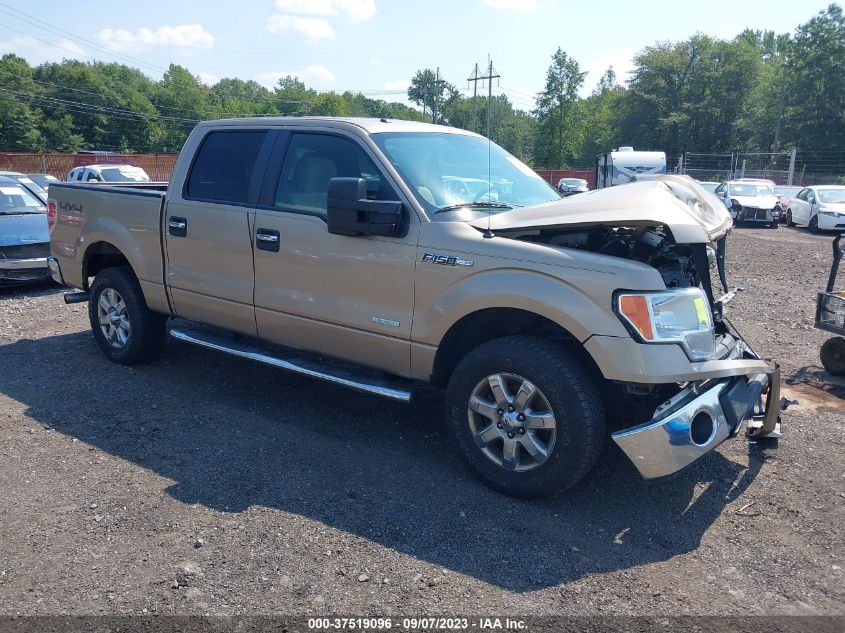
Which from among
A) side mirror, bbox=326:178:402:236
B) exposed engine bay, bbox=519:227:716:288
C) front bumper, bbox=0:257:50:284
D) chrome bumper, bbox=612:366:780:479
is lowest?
front bumper, bbox=0:257:50:284

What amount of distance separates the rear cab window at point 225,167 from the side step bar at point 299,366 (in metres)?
1.08

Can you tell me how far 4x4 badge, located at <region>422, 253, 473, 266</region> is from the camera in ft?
13.4

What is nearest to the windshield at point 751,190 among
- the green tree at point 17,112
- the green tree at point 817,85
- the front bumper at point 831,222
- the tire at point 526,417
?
the front bumper at point 831,222

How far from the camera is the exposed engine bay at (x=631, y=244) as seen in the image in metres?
4.09

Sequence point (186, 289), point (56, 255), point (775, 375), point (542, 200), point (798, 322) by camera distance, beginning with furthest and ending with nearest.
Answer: point (798, 322)
point (56, 255)
point (186, 289)
point (542, 200)
point (775, 375)

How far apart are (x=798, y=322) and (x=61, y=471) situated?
7.79m

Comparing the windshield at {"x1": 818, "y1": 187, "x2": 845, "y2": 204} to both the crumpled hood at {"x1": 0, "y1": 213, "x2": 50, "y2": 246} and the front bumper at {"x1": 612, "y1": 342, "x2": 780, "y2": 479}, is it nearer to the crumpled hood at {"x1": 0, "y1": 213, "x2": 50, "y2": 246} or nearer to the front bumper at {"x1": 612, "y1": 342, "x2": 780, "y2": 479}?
the front bumper at {"x1": 612, "y1": 342, "x2": 780, "y2": 479}

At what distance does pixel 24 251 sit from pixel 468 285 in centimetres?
793

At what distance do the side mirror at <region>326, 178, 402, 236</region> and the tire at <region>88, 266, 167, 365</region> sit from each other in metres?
2.64

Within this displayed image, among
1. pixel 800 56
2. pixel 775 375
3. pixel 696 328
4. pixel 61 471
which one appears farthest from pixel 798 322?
pixel 800 56

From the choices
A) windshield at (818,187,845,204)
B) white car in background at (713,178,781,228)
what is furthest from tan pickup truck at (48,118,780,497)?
windshield at (818,187,845,204)

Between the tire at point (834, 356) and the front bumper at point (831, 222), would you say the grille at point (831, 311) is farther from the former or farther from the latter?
the front bumper at point (831, 222)

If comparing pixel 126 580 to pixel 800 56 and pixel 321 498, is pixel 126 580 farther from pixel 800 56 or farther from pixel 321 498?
pixel 800 56

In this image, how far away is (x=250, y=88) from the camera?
336 ft
